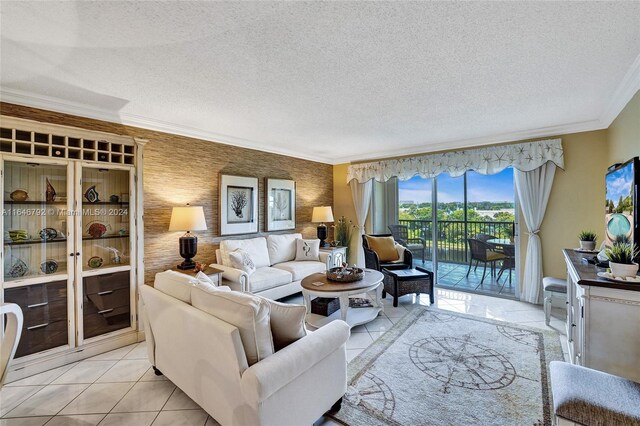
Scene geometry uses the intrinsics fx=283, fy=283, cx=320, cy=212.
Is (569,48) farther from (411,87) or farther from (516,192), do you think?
(516,192)

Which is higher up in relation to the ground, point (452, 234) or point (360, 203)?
point (360, 203)

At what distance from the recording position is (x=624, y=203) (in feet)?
7.57

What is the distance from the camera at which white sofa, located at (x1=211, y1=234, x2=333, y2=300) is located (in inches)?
145

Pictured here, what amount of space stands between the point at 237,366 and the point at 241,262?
2.35 metres

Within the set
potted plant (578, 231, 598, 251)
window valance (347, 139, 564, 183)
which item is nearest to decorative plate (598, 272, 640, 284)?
potted plant (578, 231, 598, 251)

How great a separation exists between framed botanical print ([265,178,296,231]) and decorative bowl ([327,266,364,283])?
1854mm

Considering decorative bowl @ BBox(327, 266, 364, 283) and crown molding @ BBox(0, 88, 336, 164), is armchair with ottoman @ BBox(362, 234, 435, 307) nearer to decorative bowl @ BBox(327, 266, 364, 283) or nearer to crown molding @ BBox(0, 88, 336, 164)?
decorative bowl @ BBox(327, 266, 364, 283)

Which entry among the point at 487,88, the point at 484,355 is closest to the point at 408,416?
the point at 484,355

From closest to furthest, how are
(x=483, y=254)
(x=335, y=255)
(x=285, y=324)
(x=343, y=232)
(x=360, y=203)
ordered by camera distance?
(x=285, y=324) < (x=483, y=254) < (x=335, y=255) < (x=360, y=203) < (x=343, y=232)

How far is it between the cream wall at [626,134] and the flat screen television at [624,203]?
26 cm

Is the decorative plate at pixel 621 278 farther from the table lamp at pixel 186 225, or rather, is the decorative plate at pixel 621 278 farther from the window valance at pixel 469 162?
the table lamp at pixel 186 225

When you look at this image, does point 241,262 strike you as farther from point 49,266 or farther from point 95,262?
point 49,266

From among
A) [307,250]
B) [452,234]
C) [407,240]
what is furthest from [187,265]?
[452,234]

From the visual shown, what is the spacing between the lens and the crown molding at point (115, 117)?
2.62m
